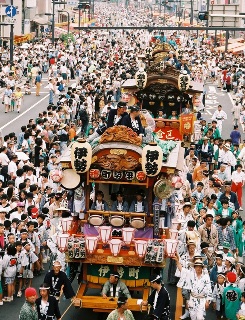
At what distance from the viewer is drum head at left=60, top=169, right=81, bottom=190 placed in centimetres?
1361

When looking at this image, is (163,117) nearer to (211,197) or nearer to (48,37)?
(211,197)

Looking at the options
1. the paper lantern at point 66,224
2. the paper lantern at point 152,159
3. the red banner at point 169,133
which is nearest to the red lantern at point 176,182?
the paper lantern at point 152,159

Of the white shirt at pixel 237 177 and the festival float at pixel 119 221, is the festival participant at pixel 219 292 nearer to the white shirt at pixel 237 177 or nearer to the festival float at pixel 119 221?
the festival float at pixel 119 221

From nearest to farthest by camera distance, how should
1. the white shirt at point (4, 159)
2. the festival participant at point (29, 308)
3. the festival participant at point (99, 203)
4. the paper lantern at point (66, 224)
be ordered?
the festival participant at point (29, 308) → the paper lantern at point (66, 224) → the festival participant at point (99, 203) → the white shirt at point (4, 159)

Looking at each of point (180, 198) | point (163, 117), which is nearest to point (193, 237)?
point (180, 198)

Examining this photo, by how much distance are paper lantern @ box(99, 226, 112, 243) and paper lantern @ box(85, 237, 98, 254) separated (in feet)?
0.53

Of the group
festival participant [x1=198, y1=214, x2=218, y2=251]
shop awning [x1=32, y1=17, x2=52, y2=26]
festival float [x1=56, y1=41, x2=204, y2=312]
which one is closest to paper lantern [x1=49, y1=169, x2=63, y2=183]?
festival float [x1=56, y1=41, x2=204, y2=312]

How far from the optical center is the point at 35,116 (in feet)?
120

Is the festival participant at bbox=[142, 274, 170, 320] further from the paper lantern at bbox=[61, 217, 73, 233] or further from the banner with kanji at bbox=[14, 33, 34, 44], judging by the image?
the banner with kanji at bbox=[14, 33, 34, 44]

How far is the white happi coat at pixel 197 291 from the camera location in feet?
43.5

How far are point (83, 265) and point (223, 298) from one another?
2.31m

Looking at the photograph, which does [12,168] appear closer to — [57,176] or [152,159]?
[57,176]

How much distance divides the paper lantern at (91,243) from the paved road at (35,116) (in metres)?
1.15

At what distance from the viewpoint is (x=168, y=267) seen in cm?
1670
